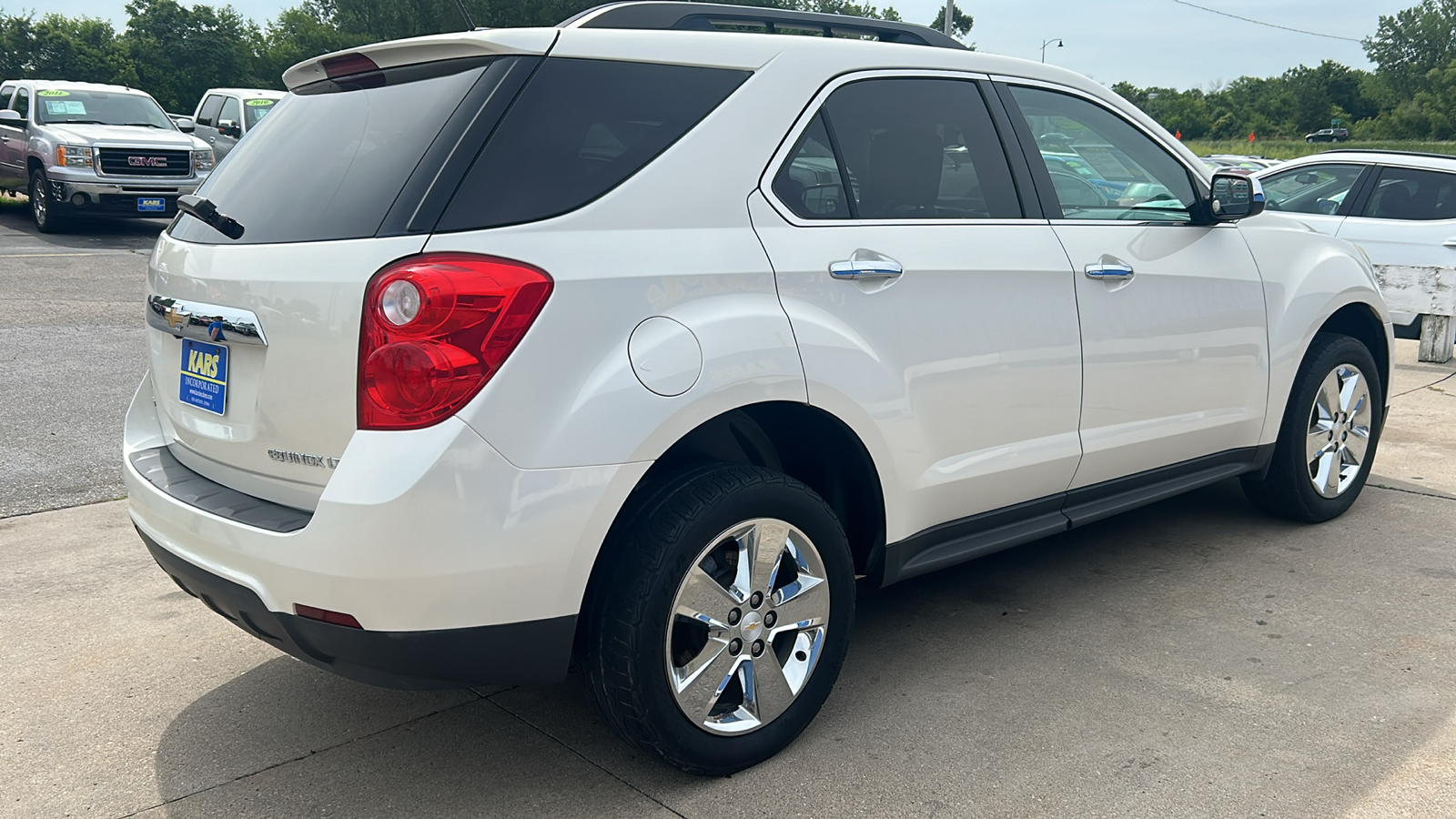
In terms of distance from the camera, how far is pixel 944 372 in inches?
125

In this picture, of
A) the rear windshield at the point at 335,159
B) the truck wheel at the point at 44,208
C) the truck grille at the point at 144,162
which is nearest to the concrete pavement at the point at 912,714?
the rear windshield at the point at 335,159

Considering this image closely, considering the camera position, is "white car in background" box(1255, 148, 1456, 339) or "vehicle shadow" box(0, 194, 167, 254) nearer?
"white car in background" box(1255, 148, 1456, 339)

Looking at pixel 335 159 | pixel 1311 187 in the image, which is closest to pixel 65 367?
pixel 335 159

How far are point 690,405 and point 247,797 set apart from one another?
4.59 feet

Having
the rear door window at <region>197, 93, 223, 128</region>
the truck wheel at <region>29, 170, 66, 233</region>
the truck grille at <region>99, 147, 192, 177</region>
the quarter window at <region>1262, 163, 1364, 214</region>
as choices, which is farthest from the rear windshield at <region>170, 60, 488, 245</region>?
the rear door window at <region>197, 93, 223, 128</region>

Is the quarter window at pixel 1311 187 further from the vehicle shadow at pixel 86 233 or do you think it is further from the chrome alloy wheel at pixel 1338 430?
the vehicle shadow at pixel 86 233

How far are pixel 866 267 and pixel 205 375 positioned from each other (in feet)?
5.36

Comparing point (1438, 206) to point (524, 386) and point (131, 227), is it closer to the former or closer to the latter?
point (524, 386)

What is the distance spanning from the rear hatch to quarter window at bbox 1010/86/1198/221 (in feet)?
5.76

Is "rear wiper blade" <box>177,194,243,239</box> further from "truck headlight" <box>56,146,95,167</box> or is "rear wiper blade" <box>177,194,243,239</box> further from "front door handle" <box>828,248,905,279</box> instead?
"truck headlight" <box>56,146,95,167</box>

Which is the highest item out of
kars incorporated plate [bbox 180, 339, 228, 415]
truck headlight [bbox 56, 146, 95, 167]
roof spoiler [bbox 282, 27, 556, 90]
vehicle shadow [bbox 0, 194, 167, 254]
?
roof spoiler [bbox 282, 27, 556, 90]

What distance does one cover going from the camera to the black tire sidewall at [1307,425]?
15.0ft

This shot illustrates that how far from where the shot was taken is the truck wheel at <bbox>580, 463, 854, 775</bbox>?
2576 millimetres

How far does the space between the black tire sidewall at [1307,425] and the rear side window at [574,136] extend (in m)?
2.93
